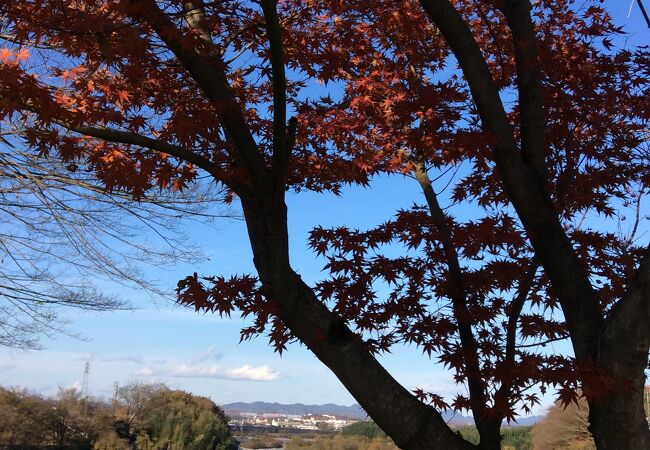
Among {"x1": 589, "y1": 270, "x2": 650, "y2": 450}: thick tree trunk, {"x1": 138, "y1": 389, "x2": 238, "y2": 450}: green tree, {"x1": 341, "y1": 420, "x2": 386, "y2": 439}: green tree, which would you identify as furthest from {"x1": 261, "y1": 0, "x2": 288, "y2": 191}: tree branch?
{"x1": 138, "y1": 389, "x2": 238, "y2": 450}: green tree

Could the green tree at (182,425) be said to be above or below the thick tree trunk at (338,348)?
below

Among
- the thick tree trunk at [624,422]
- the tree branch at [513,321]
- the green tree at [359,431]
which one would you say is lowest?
the green tree at [359,431]

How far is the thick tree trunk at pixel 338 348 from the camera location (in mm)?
3027

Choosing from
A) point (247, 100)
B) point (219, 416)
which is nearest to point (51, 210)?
point (247, 100)

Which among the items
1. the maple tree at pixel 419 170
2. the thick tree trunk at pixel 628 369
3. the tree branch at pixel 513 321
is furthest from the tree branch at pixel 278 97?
the thick tree trunk at pixel 628 369

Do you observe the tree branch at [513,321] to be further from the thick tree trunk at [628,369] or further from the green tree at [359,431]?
the green tree at [359,431]

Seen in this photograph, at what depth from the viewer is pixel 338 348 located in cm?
308

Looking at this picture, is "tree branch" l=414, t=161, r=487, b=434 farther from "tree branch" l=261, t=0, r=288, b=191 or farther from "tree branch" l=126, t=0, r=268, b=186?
"tree branch" l=126, t=0, r=268, b=186

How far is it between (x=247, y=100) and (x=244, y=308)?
2.84m

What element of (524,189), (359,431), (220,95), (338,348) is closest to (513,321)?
(524,189)

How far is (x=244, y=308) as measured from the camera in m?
3.27

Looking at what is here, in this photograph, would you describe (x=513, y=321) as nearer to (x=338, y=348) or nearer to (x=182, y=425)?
(x=338, y=348)

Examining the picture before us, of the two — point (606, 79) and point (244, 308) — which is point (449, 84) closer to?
point (606, 79)

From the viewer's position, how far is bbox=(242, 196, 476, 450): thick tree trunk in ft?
9.93
